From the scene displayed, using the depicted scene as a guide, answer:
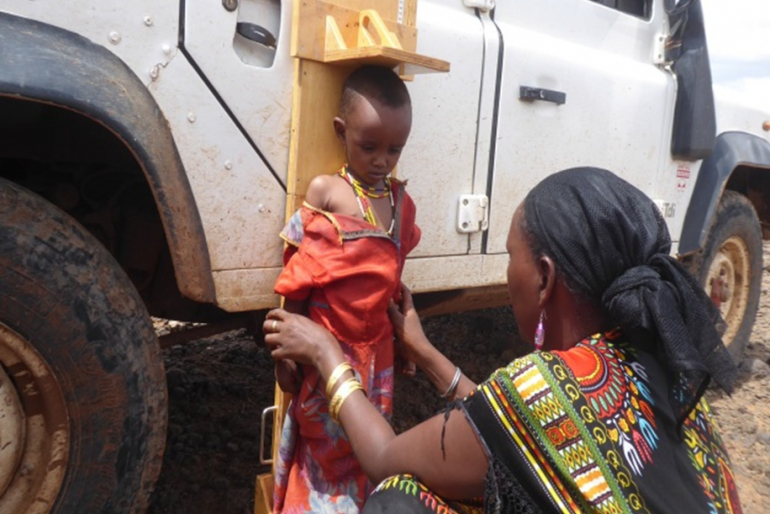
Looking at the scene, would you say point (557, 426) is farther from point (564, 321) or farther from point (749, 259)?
point (749, 259)

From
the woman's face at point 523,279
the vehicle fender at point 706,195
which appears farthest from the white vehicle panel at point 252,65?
the vehicle fender at point 706,195

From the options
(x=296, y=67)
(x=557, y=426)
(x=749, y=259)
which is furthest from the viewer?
(x=749, y=259)

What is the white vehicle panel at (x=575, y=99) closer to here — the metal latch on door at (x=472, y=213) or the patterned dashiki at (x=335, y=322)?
the metal latch on door at (x=472, y=213)

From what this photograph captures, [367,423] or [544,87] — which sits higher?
[544,87]

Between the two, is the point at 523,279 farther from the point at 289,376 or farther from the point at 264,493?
the point at 264,493

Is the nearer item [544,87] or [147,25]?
[147,25]

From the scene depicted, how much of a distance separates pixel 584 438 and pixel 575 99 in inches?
74.2

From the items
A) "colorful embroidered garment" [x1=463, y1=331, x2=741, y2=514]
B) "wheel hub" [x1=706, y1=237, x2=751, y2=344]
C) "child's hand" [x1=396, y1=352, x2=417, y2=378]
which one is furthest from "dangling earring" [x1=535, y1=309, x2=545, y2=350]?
"wheel hub" [x1=706, y1=237, x2=751, y2=344]

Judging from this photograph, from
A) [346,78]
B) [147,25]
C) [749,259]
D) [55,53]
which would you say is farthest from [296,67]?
[749,259]

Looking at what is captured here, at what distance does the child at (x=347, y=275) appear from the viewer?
183 cm

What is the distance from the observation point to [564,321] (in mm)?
1506

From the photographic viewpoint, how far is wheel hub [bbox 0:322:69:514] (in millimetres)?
1494

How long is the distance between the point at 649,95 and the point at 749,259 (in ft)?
5.57

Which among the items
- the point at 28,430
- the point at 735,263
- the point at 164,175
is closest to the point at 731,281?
the point at 735,263
